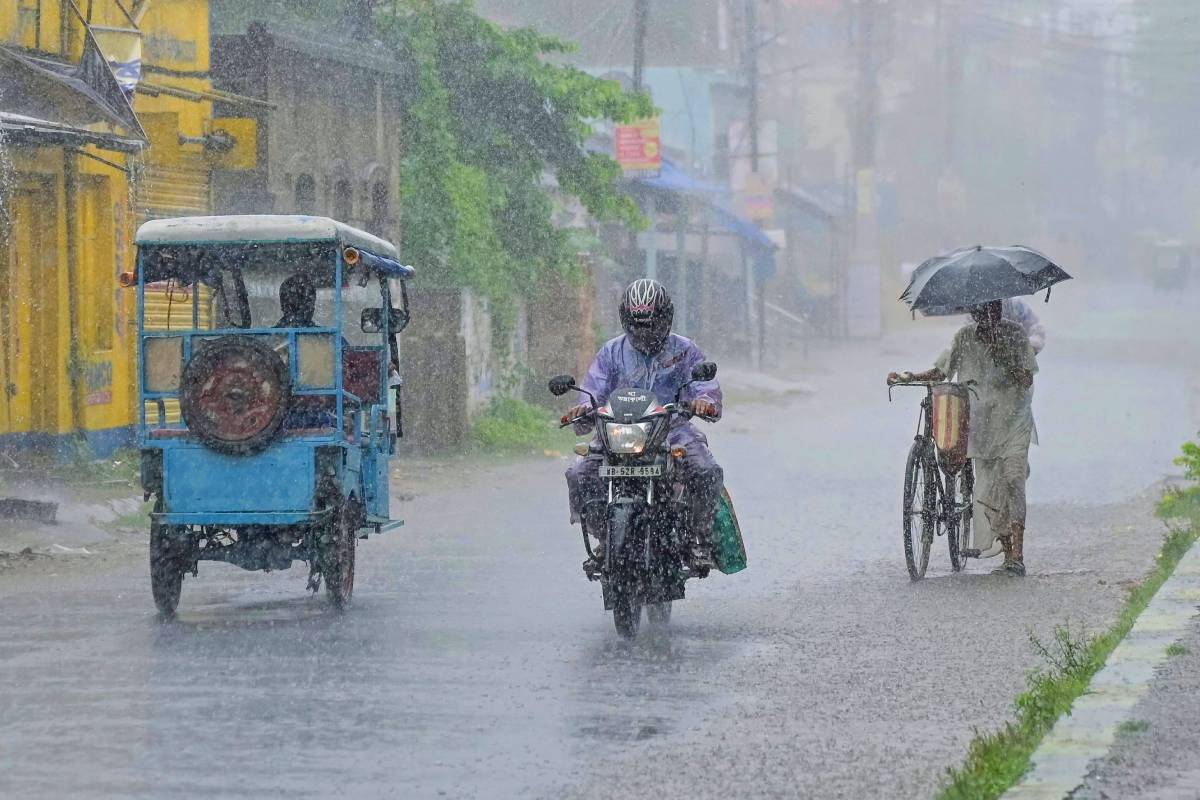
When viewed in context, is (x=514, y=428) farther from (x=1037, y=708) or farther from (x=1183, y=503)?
(x=1037, y=708)

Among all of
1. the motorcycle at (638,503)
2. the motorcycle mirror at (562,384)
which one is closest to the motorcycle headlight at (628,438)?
the motorcycle at (638,503)

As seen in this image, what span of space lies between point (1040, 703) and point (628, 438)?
2600 millimetres

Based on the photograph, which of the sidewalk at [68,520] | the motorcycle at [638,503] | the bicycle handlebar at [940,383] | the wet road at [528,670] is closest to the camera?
the wet road at [528,670]

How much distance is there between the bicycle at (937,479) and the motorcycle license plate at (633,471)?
2.67 metres

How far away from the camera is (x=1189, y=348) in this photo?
47.7 metres

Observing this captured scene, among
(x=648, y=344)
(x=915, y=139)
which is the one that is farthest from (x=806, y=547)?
(x=915, y=139)

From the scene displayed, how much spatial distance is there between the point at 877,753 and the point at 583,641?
8.86 feet

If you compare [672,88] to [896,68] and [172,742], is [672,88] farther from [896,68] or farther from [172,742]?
[172,742]

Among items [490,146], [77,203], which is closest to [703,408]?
[77,203]

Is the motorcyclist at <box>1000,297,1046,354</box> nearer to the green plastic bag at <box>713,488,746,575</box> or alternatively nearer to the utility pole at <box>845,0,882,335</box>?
the green plastic bag at <box>713,488,746,575</box>

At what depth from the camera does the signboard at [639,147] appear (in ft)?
109

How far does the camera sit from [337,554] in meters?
9.72

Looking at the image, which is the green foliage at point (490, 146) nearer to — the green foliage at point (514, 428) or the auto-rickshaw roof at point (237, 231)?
the green foliage at point (514, 428)

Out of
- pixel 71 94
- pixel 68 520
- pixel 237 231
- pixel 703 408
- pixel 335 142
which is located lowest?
pixel 68 520
